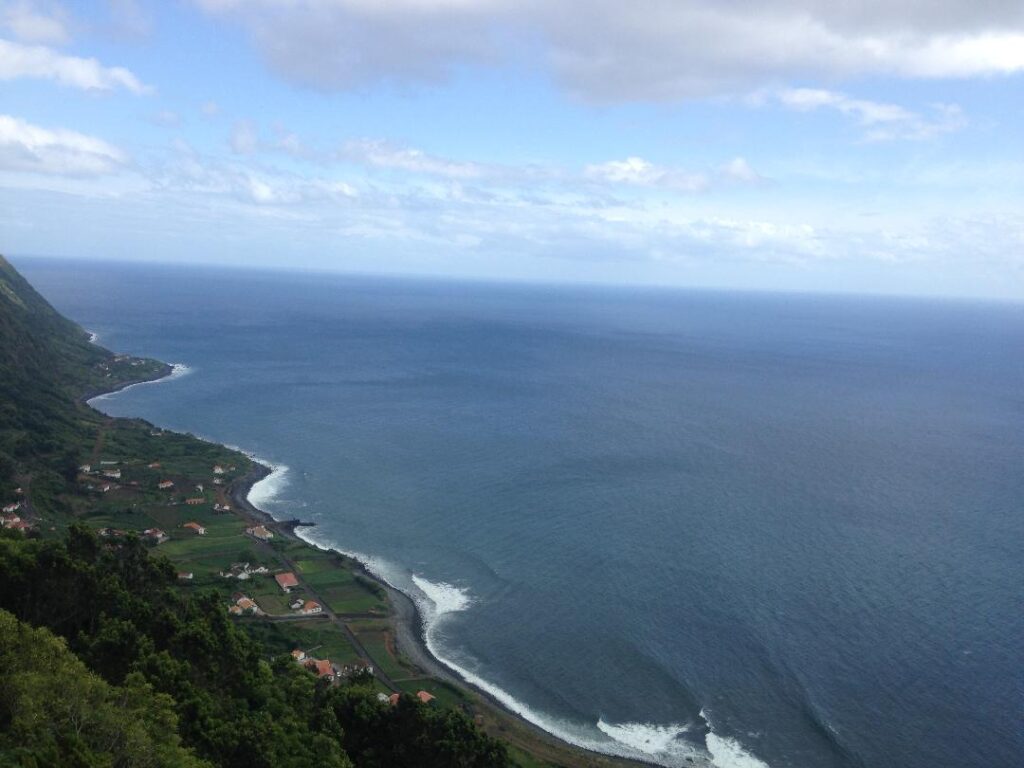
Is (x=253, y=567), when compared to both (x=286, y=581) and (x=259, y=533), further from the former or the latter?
(x=259, y=533)

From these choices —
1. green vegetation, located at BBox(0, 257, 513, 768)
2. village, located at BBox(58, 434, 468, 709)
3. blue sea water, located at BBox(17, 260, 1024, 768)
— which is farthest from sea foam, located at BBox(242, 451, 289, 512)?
green vegetation, located at BBox(0, 257, 513, 768)

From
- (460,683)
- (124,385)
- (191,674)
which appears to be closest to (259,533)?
(460,683)

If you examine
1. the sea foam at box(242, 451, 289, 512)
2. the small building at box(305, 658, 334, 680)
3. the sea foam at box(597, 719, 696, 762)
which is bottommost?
the sea foam at box(597, 719, 696, 762)

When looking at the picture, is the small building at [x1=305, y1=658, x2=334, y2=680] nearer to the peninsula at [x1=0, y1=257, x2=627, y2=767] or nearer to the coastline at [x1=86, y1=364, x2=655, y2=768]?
the peninsula at [x1=0, y1=257, x2=627, y2=767]

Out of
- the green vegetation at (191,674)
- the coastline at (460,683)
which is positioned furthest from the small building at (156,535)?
the green vegetation at (191,674)

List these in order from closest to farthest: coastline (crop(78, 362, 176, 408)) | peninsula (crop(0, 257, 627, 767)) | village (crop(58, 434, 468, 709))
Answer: peninsula (crop(0, 257, 627, 767)) < village (crop(58, 434, 468, 709)) < coastline (crop(78, 362, 176, 408))

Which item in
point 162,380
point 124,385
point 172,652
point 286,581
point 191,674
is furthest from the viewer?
point 162,380

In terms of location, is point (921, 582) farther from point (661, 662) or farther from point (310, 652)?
point (310, 652)
